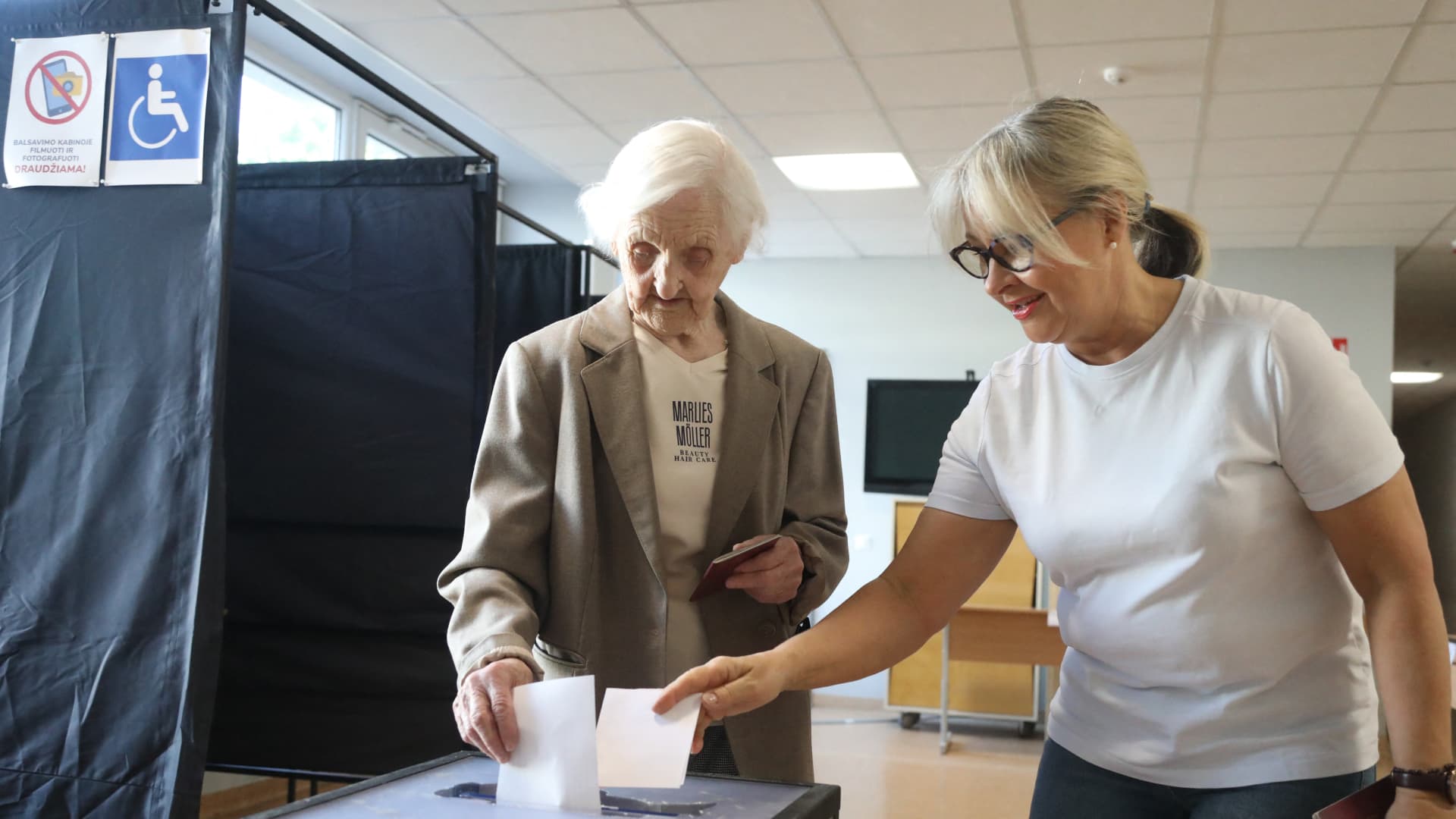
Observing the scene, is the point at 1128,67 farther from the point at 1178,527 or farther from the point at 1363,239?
the point at 1178,527

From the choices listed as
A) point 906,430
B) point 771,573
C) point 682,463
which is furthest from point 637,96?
point 771,573

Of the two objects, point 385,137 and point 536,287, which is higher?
point 385,137

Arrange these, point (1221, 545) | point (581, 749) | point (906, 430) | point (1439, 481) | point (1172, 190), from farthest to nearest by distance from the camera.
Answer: point (1439, 481), point (906, 430), point (1172, 190), point (1221, 545), point (581, 749)

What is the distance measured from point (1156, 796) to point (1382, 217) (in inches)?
235

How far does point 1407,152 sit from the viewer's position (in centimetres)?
515

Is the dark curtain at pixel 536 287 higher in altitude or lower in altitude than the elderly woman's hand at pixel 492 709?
higher

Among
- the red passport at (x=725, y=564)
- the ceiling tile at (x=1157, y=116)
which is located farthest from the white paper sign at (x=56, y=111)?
the ceiling tile at (x=1157, y=116)

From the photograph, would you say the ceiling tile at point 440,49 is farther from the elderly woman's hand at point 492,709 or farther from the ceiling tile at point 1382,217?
the ceiling tile at point 1382,217

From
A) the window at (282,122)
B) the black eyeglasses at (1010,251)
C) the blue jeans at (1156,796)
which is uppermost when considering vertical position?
the window at (282,122)

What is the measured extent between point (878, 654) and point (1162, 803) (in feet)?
1.20

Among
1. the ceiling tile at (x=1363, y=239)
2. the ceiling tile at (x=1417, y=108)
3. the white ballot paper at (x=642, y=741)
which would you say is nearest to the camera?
the white ballot paper at (x=642, y=741)

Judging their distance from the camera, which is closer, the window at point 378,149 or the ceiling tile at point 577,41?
the ceiling tile at point 577,41

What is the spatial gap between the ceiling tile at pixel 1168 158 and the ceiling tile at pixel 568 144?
2418 millimetres

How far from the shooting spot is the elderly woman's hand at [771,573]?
1410mm
